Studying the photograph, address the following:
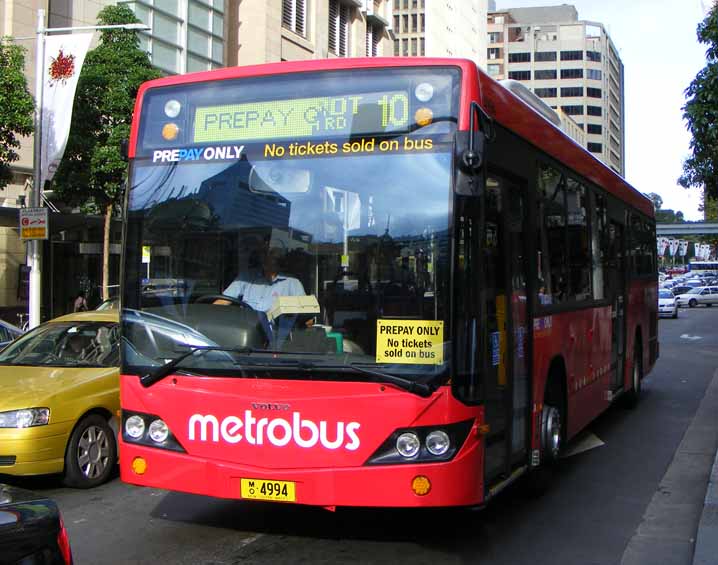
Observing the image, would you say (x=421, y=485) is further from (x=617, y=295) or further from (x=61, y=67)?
(x=61, y=67)

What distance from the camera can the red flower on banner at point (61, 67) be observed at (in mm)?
16516

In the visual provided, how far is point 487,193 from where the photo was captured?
561 cm

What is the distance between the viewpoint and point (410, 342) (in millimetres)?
5062

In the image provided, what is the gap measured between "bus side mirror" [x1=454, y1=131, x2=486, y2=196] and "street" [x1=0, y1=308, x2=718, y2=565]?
73.1 inches

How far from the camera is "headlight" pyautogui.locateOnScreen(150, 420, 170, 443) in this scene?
5.52 m

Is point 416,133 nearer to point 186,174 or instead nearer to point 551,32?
point 186,174

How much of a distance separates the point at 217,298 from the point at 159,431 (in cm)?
95

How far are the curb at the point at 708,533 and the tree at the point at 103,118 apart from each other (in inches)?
648

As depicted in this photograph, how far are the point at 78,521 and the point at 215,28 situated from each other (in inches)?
1222

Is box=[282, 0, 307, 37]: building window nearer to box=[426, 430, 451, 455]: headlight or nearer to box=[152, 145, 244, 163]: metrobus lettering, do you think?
box=[152, 145, 244, 163]: metrobus lettering

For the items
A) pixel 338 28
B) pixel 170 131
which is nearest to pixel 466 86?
pixel 170 131

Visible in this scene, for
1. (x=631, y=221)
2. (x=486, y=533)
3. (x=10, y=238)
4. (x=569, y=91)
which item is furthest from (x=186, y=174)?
(x=569, y=91)

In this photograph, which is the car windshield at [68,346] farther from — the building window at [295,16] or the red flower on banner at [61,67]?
the building window at [295,16]

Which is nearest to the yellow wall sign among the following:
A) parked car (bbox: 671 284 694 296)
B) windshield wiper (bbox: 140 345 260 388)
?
windshield wiper (bbox: 140 345 260 388)
